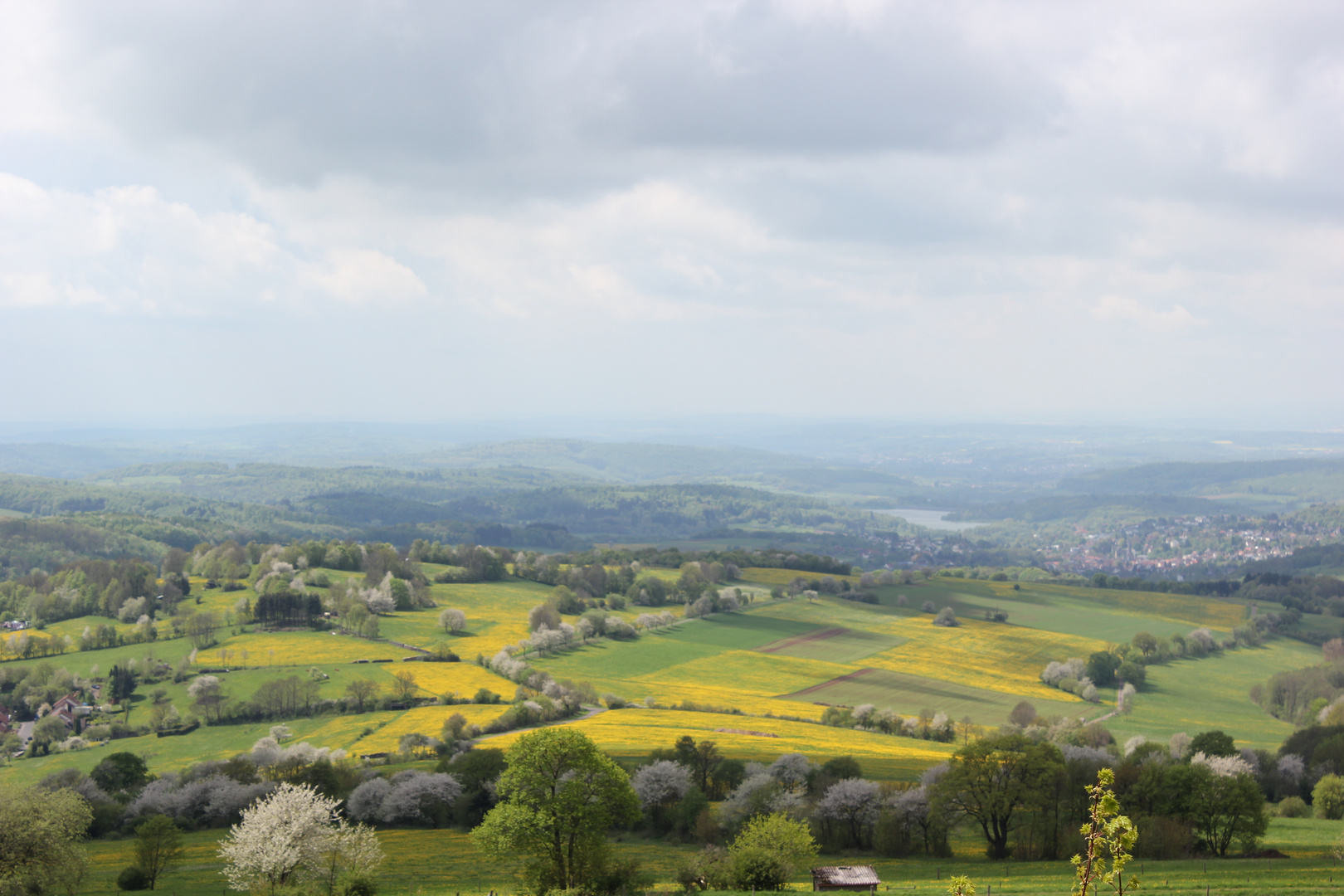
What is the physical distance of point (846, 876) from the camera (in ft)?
129

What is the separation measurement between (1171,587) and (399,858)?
160 metres

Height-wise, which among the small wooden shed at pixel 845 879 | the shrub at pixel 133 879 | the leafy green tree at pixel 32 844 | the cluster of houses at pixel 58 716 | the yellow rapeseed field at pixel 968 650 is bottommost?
the cluster of houses at pixel 58 716

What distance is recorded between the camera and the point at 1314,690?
87.9 metres

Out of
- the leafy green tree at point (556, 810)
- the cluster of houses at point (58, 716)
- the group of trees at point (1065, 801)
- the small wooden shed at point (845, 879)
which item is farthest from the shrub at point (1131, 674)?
the cluster of houses at point (58, 716)

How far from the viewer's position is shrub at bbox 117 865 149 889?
137 feet

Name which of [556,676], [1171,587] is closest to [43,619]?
[556,676]

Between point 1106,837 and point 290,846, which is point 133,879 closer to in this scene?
point 290,846

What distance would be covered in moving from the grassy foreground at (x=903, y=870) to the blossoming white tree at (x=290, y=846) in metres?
2.40

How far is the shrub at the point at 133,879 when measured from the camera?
137ft

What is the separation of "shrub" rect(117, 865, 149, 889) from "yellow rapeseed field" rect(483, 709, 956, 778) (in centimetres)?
2912

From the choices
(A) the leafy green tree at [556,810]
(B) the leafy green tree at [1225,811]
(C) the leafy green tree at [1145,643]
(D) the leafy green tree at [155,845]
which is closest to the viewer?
(A) the leafy green tree at [556,810]

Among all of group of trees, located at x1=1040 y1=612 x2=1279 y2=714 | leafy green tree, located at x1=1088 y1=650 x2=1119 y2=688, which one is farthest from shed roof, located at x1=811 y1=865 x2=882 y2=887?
leafy green tree, located at x1=1088 y1=650 x2=1119 y2=688

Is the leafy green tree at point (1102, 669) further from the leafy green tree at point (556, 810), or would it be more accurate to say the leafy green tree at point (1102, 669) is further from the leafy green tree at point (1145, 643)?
the leafy green tree at point (556, 810)

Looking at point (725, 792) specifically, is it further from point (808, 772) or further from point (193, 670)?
point (193, 670)
